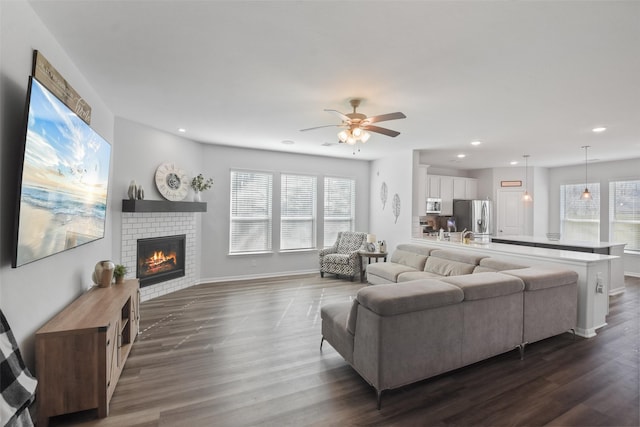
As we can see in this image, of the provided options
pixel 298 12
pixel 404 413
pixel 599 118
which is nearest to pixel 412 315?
pixel 404 413

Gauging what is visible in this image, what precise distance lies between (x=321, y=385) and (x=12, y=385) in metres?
1.91

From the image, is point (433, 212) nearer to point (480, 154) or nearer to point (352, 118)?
point (480, 154)

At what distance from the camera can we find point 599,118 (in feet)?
12.3

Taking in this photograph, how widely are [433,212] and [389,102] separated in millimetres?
4703

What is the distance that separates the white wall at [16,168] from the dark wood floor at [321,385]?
794mm

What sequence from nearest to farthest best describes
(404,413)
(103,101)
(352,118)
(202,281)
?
(404,413), (352,118), (103,101), (202,281)

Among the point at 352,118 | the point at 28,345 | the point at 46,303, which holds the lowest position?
the point at 28,345

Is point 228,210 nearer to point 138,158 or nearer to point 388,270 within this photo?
point 138,158

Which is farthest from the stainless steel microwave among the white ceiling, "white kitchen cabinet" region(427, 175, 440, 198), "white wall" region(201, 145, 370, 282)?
the white ceiling

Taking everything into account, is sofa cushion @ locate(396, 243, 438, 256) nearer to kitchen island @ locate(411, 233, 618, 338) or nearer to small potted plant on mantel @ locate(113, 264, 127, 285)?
kitchen island @ locate(411, 233, 618, 338)

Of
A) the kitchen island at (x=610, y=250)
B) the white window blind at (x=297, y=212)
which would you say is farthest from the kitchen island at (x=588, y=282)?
the white window blind at (x=297, y=212)

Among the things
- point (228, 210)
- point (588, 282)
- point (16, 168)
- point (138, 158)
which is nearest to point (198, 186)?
point (228, 210)

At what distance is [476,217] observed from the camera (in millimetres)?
7422

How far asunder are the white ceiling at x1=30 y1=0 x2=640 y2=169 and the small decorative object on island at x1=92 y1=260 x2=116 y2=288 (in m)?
1.89
